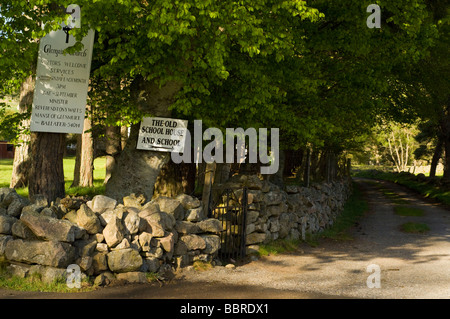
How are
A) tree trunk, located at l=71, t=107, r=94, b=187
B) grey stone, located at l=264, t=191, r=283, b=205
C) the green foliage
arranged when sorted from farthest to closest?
tree trunk, located at l=71, t=107, r=94, b=187 < grey stone, located at l=264, t=191, r=283, b=205 < the green foliage

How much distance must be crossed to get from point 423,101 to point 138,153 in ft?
55.3

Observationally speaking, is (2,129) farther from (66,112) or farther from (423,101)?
(423,101)

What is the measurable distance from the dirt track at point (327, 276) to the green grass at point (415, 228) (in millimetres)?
1709

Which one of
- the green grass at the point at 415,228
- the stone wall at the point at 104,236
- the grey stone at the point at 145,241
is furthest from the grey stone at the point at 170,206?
the green grass at the point at 415,228

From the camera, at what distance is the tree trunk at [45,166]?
462 inches

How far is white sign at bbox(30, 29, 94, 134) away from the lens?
37.8 ft

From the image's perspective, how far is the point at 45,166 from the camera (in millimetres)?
11789

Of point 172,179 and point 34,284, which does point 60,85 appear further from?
point 172,179

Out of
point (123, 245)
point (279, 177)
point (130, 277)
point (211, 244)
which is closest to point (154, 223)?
point (123, 245)

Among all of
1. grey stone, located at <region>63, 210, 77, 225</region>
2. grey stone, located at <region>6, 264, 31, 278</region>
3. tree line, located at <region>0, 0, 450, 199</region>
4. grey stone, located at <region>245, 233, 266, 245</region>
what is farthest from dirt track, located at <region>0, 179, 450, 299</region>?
tree line, located at <region>0, 0, 450, 199</region>

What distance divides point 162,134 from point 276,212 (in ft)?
14.6

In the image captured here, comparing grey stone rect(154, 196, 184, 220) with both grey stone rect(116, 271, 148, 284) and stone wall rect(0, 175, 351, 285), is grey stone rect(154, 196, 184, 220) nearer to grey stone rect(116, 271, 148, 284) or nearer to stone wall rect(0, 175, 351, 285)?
stone wall rect(0, 175, 351, 285)

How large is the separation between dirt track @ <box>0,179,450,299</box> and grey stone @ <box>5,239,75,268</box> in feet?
2.06

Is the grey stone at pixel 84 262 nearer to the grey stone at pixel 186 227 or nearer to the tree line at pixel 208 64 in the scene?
the grey stone at pixel 186 227
